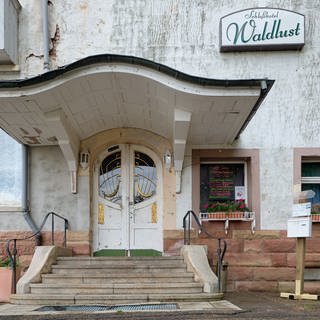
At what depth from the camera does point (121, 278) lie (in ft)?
30.1

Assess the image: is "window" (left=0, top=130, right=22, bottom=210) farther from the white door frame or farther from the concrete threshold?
the concrete threshold

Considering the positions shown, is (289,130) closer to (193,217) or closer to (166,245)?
(193,217)

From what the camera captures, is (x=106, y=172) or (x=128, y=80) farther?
(x=106, y=172)

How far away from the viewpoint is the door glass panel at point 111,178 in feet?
37.2

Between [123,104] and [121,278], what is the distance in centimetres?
309

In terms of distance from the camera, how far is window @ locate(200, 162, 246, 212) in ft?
36.8

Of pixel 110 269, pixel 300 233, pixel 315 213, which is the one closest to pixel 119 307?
pixel 110 269

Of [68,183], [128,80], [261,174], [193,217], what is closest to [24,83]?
[128,80]

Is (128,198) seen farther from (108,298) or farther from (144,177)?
(108,298)

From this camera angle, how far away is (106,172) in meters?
11.4

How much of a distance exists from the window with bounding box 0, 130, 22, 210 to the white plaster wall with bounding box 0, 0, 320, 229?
1.85 ft

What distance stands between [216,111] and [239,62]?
96.8 inches

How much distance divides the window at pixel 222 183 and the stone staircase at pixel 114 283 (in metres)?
1.88

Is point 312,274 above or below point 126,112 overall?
below
